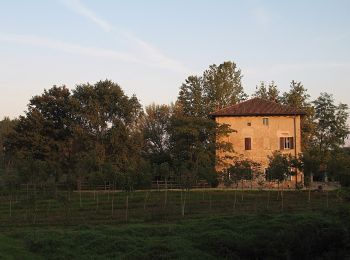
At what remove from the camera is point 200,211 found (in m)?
29.0

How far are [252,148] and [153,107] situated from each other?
23654 mm

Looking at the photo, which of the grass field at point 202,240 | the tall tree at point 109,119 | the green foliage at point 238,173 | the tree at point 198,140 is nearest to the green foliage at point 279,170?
the green foliage at point 238,173

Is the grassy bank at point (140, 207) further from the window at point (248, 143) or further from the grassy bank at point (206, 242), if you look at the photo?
the window at point (248, 143)

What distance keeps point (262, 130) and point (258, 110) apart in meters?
2.25

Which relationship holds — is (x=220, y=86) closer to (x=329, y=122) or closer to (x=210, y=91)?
(x=210, y=91)

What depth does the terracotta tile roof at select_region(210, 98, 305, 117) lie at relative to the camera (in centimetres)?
5297

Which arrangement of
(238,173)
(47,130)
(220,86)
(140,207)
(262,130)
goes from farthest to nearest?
1. (220,86)
2. (47,130)
3. (262,130)
4. (238,173)
5. (140,207)

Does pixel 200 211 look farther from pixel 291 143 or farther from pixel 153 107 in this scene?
pixel 153 107

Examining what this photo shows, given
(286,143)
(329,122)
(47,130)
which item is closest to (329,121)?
(329,122)

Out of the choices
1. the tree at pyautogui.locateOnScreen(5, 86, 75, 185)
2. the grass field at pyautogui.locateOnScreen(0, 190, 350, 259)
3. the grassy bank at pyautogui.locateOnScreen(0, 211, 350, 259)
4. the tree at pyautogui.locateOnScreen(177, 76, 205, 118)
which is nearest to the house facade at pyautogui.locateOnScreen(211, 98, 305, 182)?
the tree at pyautogui.locateOnScreen(177, 76, 205, 118)

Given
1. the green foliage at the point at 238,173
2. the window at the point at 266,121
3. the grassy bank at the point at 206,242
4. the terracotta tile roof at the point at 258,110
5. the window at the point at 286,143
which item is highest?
the terracotta tile roof at the point at 258,110

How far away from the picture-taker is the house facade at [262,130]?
52906 millimetres

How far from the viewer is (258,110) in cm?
5350

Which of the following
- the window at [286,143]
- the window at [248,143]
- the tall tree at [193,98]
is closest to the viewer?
the window at [286,143]
